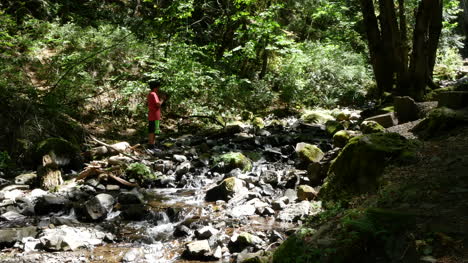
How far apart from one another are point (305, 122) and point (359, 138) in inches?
333

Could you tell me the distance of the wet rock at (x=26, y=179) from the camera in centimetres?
760

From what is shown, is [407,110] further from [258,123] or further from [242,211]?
[258,123]

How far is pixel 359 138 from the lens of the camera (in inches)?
223

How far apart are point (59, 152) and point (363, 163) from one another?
6846mm

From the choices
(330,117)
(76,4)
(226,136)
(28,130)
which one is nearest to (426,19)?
(330,117)

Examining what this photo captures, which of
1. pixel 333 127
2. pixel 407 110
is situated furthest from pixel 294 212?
pixel 333 127

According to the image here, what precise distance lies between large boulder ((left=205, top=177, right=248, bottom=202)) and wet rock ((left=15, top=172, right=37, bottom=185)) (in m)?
3.79

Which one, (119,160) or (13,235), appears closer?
(13,235)

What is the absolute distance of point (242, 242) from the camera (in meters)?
4.66

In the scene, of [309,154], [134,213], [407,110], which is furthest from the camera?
[407,110]

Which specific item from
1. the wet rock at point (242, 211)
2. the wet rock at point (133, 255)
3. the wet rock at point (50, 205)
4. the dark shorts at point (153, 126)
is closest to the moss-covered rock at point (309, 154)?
the wet rock at point (242, 211)

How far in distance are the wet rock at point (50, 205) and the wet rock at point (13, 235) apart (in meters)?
1.00

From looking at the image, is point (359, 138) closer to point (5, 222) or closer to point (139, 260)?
point (139, 260)

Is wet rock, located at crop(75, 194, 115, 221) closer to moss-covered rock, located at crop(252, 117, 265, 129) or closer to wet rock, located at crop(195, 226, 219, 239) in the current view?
wet rock, located at crop(195, 226, 219, 239)
